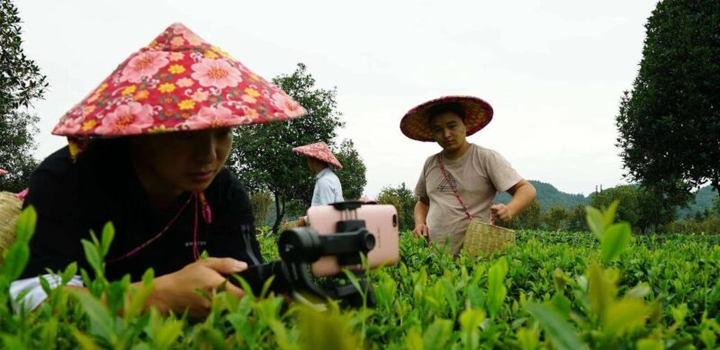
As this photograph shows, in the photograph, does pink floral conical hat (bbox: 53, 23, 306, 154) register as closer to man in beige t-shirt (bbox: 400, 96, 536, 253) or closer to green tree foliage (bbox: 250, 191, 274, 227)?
man in beige t-shirt (bbox: 400, 96, 536, 253)

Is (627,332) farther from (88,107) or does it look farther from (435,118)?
(435,118)

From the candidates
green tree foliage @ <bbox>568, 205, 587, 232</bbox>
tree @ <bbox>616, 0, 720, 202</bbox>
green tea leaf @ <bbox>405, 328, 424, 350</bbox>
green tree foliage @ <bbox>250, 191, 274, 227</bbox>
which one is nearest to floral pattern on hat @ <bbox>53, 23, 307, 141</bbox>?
green tea leaf @ <bbox>405, 328, 424, 350</bbox>

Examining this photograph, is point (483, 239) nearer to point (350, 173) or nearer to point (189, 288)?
point (189, 288)

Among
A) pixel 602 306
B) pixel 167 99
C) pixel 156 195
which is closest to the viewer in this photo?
pixel 602 306

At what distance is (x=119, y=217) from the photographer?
204cm

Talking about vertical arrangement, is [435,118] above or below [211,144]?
above

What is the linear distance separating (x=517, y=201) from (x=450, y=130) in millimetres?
819

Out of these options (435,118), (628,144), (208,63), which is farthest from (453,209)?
(628,144)

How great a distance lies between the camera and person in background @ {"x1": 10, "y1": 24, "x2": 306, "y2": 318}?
1.53 metres

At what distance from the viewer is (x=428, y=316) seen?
1344 millimetres

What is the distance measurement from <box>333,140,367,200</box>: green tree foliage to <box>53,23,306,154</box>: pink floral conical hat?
1430 inches

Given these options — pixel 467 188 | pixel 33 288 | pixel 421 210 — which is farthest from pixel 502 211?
pixel 33 288

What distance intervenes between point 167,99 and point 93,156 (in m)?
0.57

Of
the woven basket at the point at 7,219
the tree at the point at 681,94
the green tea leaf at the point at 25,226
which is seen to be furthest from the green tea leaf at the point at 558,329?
the tree at the point at 681,94
